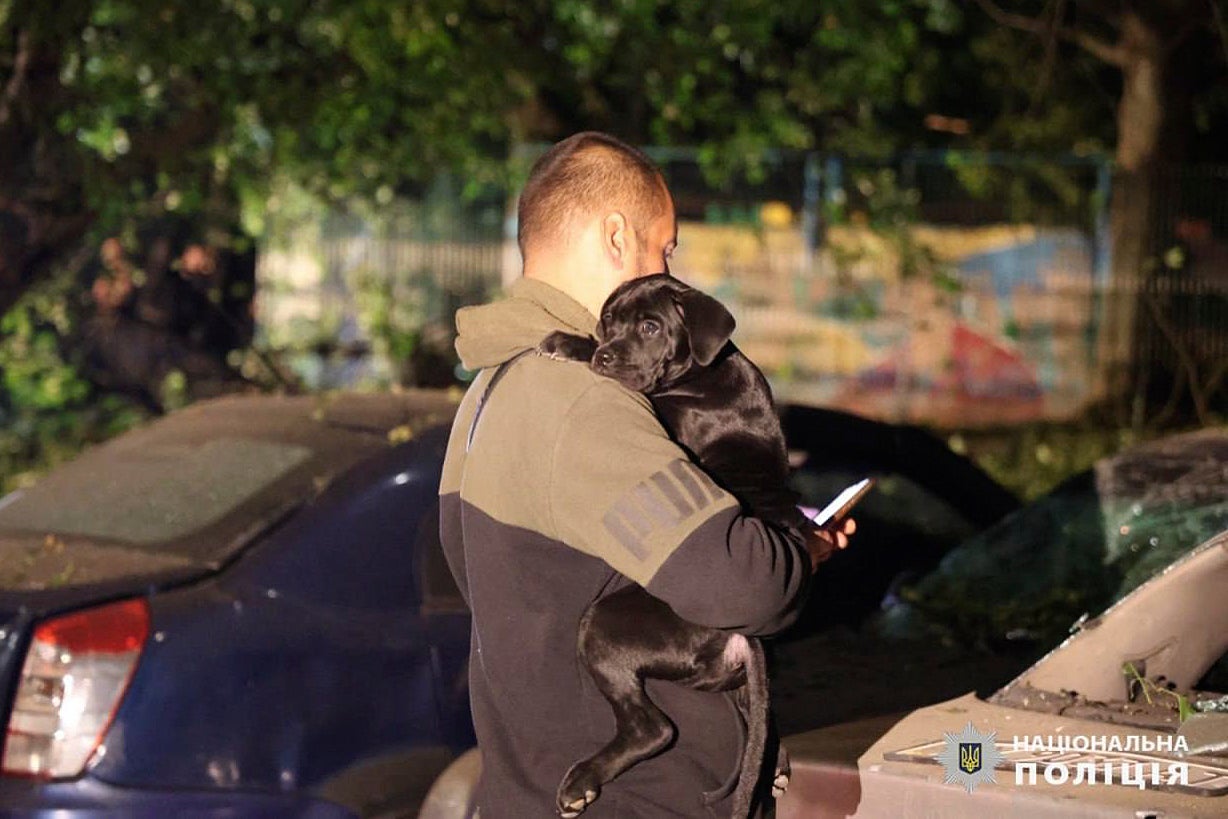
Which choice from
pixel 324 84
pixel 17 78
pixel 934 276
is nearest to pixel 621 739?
pixel 17 78

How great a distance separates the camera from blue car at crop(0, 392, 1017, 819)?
4.15 meters

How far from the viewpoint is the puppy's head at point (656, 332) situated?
2609 millimetres

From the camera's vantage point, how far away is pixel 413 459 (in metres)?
4.71

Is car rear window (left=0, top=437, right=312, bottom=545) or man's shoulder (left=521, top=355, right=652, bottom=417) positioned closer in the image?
man's shoulder (left=521, top=355, right=652, bottom=417)

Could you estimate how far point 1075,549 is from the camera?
4.98m

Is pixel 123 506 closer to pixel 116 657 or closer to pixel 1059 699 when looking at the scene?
pixel 116 657

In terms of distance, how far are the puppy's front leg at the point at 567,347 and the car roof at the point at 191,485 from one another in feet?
6.78

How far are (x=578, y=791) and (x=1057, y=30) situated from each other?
32.4 feet

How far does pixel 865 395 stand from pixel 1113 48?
315cm

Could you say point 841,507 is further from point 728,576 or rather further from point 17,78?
point 17,78

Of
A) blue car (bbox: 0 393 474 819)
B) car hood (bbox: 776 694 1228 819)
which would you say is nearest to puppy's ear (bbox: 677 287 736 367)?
car hood (bbox: 776 694 1228 819)

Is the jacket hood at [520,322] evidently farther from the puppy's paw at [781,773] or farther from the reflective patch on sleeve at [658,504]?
the puppy's paw at [781,773]

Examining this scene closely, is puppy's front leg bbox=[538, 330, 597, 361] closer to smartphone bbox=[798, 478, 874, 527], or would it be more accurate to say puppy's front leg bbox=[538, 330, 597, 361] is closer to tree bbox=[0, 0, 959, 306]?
smartphone bbox=[798, 478, 874, 527]

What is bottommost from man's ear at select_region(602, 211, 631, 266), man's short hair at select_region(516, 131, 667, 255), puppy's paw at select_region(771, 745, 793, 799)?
puppy's paw at select_region(771, 745, 793, 799)
